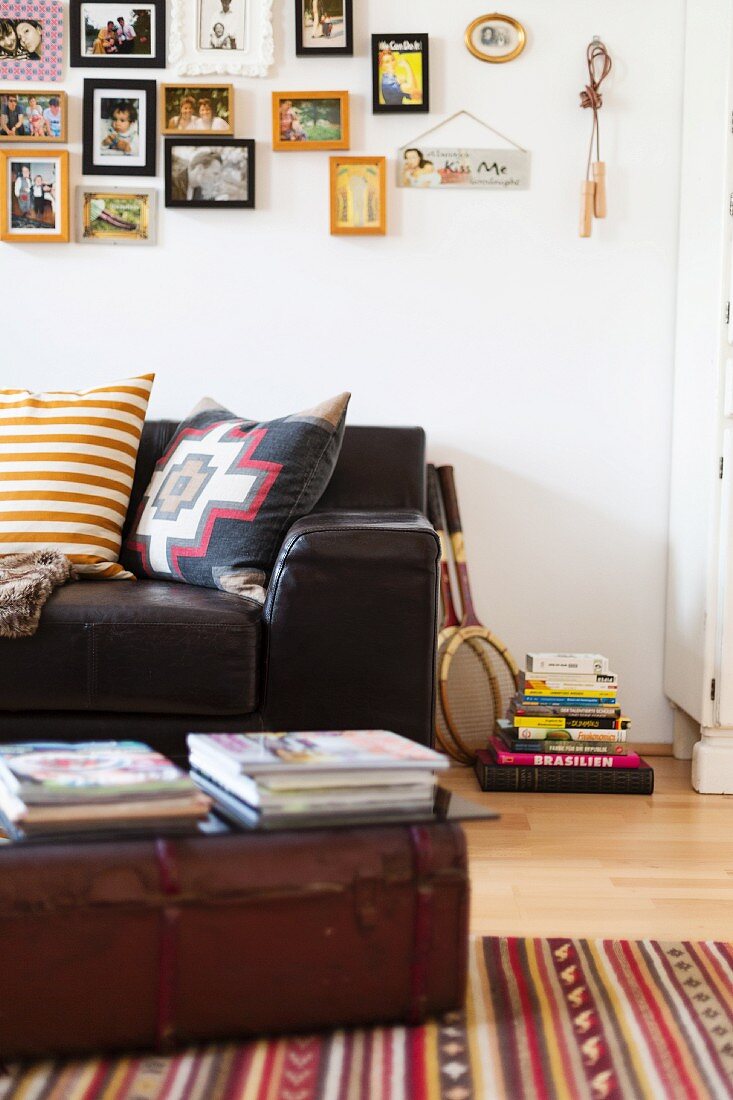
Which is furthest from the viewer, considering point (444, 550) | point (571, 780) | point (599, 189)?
point (444, 550)

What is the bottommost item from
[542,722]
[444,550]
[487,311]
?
[542,722]

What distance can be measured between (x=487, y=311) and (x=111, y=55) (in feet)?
3.91

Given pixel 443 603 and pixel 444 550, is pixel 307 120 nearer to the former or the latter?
pixel 444 550

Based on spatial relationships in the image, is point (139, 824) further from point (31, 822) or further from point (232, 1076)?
point (232, 1076)

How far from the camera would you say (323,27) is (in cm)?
273

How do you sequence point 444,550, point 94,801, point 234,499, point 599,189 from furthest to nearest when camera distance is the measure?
point 444,550 < point 599,189 < point 234,499 < point 94,801

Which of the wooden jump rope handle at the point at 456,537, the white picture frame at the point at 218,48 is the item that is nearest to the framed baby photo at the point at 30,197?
the white picture frame at the point at 218,48

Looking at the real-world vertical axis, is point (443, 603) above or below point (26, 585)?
below

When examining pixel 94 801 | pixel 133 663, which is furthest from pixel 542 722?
pixel 94 801

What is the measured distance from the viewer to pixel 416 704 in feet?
6.25

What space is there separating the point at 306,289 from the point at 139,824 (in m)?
1.94

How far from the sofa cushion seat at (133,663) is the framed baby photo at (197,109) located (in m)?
1.50

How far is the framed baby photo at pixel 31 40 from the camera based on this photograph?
2.75m

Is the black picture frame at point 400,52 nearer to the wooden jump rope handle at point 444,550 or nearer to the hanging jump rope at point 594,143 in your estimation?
the hanging jump rope at point 594,143
